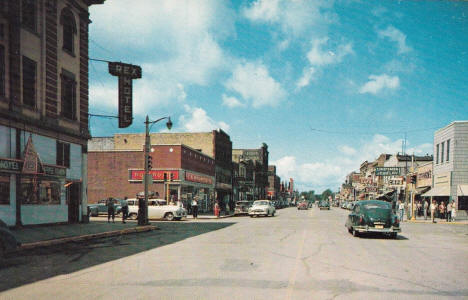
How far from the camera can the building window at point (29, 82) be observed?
2114 centimetres

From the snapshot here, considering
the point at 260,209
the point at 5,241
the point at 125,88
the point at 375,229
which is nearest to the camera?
the point at 5,241

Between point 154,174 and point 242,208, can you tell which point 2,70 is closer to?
point 154,174

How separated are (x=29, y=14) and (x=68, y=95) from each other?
505 cm

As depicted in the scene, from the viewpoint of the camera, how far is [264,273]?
959 cm

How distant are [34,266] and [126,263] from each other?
228cm

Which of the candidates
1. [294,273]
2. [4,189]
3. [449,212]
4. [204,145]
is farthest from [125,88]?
[204,145]

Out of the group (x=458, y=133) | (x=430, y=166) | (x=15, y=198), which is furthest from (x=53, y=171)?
(x=430, y=166)

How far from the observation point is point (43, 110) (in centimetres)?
2236

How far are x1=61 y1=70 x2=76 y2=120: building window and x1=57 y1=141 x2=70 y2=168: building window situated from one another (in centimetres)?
173

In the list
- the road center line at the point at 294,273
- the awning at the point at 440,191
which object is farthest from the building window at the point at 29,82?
the awning at the point at 440,191

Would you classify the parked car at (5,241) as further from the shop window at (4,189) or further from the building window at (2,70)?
the building window at (2,70)

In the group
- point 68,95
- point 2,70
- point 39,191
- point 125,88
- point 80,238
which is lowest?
point 80,238

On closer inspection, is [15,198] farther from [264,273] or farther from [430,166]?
[430,166]

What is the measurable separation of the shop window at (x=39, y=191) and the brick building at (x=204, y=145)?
2598cm
